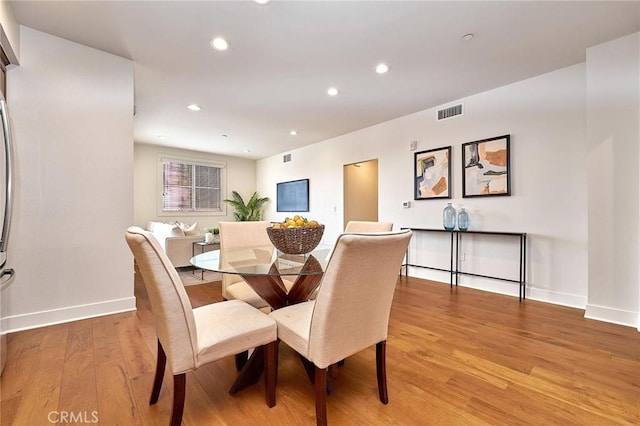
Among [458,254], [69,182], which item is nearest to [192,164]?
[69,182]

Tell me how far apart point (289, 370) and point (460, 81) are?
3528 mm

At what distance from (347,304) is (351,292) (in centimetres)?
6

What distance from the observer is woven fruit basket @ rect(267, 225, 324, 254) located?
74.0 inches

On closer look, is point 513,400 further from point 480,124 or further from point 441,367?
point 480,124

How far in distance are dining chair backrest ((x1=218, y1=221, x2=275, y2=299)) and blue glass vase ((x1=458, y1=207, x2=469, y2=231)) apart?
8.66 ft

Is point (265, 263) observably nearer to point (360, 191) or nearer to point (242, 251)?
point (242, 251)

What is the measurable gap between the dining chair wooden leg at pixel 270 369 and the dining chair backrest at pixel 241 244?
647mm

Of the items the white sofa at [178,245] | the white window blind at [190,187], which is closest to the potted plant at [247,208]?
the white window blind at [190,187]

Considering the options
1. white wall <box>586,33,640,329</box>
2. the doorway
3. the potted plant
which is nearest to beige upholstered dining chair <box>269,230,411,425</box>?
white wall <box>586,33,640,329</box>

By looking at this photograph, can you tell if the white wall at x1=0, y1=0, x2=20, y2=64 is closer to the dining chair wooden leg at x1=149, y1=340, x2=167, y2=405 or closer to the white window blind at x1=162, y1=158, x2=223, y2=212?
the dining chair wooden leg at x1=149, y1=340, x2=167, y2=405

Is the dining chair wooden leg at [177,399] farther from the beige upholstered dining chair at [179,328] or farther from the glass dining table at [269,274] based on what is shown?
the glass dining table at [269,274]

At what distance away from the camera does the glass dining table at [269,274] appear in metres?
1.53

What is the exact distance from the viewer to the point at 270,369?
140 cm

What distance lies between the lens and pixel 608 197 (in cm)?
257
